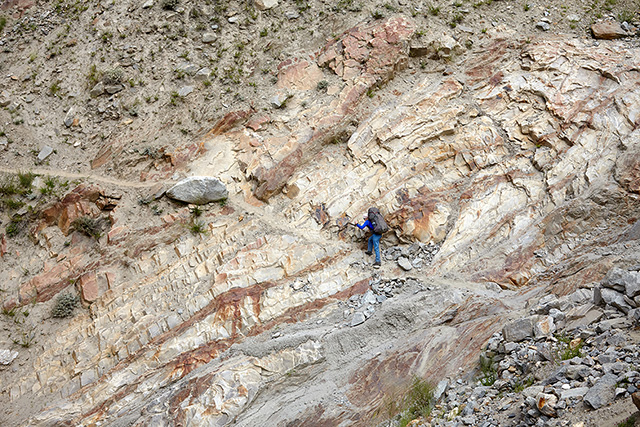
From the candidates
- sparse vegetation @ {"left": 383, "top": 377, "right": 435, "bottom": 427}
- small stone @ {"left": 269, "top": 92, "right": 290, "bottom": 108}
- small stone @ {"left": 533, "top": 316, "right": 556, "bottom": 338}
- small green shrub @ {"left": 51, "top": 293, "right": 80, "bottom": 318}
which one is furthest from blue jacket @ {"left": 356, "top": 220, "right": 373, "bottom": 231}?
small green shrub @ {"left": 51, "top": 293, "right": 80, "bottom": 318}

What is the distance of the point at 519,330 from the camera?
6.61m

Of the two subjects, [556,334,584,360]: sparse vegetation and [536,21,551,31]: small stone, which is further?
[536,21,551,31]: small stone

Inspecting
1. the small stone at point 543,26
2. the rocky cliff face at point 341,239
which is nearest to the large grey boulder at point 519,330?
the rocky cliff face at point 341,239

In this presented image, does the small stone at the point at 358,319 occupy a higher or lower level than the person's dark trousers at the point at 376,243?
lower

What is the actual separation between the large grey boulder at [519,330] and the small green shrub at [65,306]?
923 centimetres

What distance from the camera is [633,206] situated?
8.98m

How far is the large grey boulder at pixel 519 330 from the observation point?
21.5 feet

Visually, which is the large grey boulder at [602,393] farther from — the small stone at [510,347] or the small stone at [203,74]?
the small stone at [203,74]

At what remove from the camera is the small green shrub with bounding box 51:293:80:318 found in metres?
9.84

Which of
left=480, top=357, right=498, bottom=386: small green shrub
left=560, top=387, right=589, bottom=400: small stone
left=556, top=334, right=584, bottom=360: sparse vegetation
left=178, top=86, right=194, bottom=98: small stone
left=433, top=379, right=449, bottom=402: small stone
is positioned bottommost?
left=433, top=379, right=449, bottom=402: small stone

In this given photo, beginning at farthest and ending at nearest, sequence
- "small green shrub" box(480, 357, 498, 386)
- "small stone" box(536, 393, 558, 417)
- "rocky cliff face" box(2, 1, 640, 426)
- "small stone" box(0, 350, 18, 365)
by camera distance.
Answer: "small stone" box(0, 350, 18, 365), "rocky cliff face" box(2, 1, 640, 426), "small green shrub" box(480, 357, 498, 386), "small stone" box(536, 393, 558, 417)

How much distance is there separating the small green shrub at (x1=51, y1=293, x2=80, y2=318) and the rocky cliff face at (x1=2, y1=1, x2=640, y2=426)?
0.85 feet

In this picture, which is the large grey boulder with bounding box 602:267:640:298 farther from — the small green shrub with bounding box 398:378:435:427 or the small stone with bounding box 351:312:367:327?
the small stone with bounding box 351:312:367:327

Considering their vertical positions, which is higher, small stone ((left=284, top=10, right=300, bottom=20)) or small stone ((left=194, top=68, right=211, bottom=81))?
small stone ((left=284, top=10, right=300, bottom=20))
